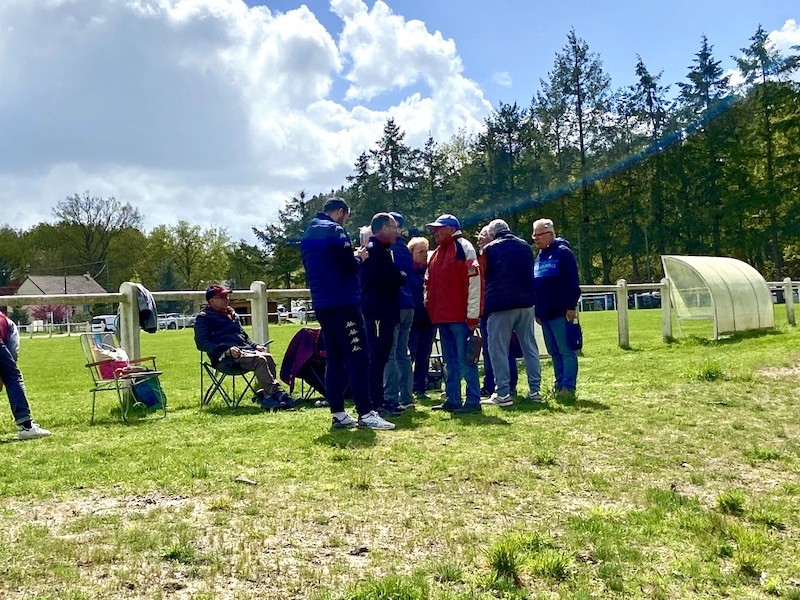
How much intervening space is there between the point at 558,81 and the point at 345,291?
50577 millimetres

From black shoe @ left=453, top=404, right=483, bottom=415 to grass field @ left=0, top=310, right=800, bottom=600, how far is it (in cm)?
10

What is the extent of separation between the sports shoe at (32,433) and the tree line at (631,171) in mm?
47483

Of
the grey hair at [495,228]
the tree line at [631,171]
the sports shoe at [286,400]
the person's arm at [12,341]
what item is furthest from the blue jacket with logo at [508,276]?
the tree line at [631,171]

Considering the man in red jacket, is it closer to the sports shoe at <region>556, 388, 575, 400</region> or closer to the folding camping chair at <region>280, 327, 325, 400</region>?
the sports shoe at <region>556, 388, 575, 400</region>

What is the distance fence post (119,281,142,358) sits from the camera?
9.03 meters

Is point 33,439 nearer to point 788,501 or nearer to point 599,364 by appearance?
point 788,501

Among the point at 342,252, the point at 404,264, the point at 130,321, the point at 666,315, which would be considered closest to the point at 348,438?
the point at 342,252

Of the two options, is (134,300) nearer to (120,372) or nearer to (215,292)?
(215,292)

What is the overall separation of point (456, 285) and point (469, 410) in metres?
1.24

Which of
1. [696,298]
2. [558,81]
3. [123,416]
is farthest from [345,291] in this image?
[558,81]

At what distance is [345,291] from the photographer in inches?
255

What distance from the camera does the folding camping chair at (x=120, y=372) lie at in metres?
7.98

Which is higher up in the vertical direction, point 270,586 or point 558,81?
point 558,81

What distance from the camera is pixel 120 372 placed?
7977mm
